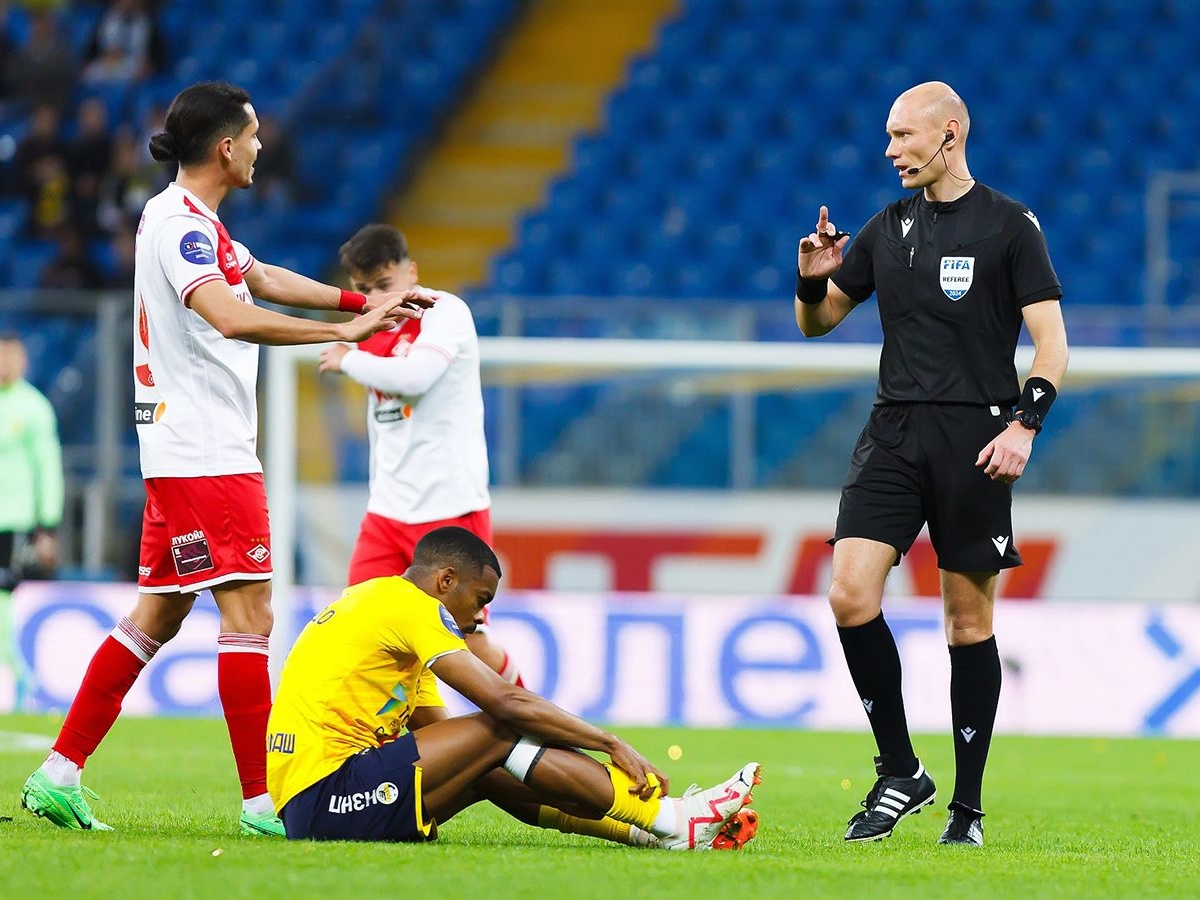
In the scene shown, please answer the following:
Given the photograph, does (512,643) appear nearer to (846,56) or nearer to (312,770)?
(312,770)

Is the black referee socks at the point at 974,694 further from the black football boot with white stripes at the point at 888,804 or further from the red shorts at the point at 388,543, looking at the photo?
the red shorts at the point at 388,543

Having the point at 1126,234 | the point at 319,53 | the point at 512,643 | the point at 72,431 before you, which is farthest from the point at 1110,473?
the point at 319,53

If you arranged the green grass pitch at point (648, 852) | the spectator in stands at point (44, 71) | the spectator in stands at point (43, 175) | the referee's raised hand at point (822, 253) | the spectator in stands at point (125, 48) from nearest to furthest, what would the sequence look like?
the green grass pitch at point (648, 852) < the referee's raised hand at point (822, 253) < the spectator in stands at point (43, 175) < the spectator in stands at point (44, 71) < the spectator in stands at point (125, 48)

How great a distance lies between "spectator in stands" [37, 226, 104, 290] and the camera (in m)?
14.4

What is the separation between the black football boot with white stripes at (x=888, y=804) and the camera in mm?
5449

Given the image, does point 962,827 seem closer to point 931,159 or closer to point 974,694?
point 974,694

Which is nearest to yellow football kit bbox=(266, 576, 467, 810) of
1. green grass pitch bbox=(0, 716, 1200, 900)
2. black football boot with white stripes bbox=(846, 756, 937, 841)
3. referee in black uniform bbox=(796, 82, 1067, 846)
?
green grass pitch bbox=(0, 716, 1200, 900)

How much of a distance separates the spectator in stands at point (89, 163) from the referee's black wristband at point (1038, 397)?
1104 centimetres

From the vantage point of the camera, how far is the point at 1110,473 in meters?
11.2

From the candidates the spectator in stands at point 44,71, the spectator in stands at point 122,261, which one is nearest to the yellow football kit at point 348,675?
the spectator in stands at point 122,261

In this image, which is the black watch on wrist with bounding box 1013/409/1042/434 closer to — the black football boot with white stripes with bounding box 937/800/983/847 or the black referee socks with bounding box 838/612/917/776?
the black referee socks with bounding box 838/612/917/776

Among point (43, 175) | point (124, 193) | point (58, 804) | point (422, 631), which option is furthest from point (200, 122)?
point (43, 175)

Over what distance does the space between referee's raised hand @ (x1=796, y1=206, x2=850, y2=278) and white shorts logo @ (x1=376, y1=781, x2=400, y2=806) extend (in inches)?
79.4

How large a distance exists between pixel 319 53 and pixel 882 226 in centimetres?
1238
